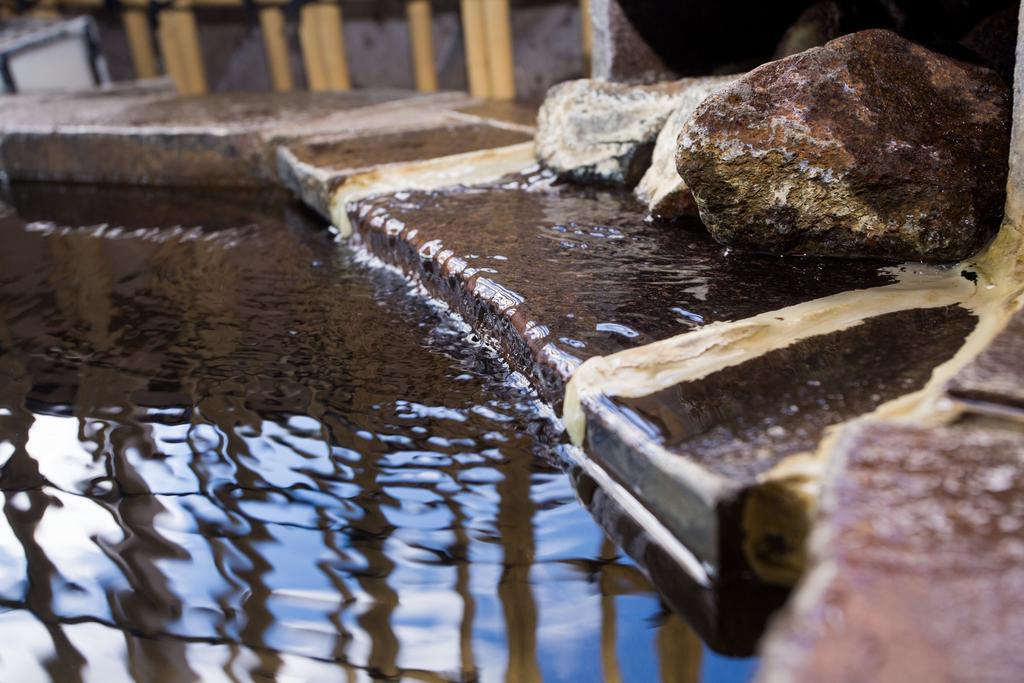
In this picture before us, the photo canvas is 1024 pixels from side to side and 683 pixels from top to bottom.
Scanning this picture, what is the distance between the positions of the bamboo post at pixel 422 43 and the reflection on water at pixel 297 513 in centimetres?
→ 260

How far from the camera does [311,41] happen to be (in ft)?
14.4

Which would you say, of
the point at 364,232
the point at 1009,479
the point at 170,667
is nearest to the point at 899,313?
→ the point at 1009,479

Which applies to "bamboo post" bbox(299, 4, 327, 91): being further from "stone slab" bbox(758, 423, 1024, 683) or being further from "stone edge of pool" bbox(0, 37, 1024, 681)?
"stone slab" bbox(758, 423, 1024, 683)

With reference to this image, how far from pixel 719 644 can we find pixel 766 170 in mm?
901

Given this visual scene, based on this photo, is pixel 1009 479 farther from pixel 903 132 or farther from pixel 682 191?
pixel 682 191

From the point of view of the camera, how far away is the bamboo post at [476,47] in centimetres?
358

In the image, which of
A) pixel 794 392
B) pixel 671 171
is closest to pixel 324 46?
pixel 671 171

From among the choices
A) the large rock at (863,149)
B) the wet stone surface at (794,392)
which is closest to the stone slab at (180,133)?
the large rock at (863,149)

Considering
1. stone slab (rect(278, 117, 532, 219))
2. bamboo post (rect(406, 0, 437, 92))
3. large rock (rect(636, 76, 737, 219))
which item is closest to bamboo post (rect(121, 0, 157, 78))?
bamboo post (rect(406, 0, 437, 92))

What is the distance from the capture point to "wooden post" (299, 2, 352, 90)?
4289 millimetres

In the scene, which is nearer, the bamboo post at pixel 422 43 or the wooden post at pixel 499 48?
the wooden post at pixel 499 48

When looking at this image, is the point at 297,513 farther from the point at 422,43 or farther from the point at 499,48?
the point at 422,43

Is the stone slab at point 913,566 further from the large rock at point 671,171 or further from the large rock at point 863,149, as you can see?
the large rock at point 671,171

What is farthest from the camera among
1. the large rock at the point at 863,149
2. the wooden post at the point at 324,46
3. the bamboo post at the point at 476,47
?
the wooden post at the point at 324,46
